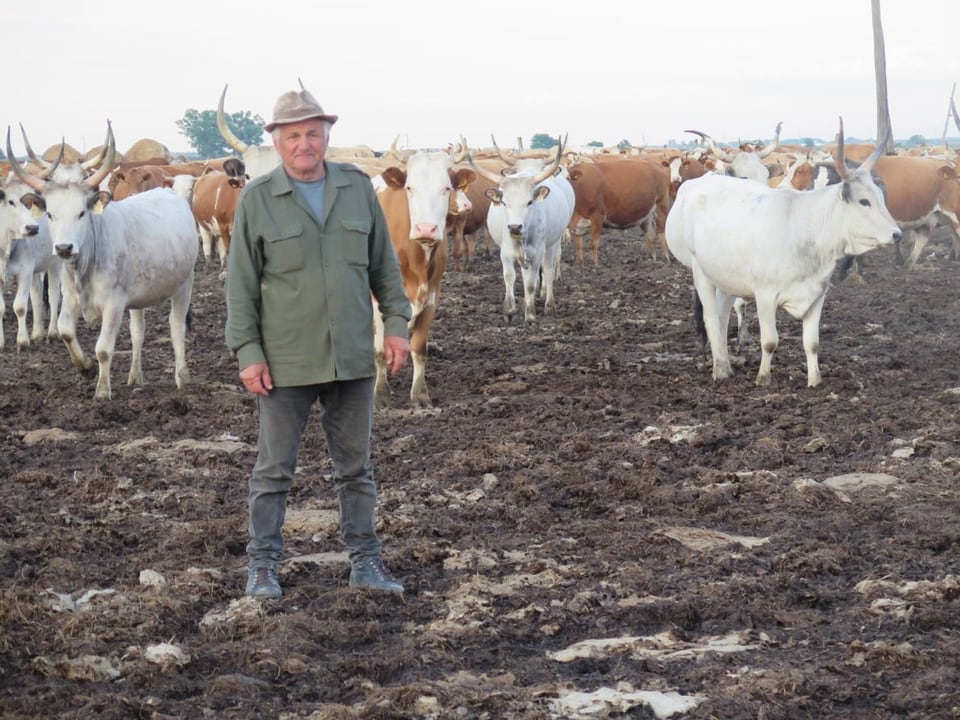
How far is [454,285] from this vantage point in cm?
1736

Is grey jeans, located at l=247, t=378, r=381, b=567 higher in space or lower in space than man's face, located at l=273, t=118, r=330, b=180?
lower

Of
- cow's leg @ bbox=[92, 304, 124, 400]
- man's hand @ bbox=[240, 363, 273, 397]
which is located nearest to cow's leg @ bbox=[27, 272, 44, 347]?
cow's leg @ bbox=[92, 304, 124, 400]

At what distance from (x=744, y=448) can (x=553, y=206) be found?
7.76 meters

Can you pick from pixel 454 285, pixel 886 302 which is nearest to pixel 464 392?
pixel 886 302

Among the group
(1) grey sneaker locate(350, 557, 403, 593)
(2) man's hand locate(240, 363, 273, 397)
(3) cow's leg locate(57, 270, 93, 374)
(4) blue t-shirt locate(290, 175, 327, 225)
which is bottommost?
(1) grey sneaker locate(350, 557, 403, 593)

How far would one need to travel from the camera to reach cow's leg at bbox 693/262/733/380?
392 inches

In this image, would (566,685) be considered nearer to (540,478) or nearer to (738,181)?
(540,478)

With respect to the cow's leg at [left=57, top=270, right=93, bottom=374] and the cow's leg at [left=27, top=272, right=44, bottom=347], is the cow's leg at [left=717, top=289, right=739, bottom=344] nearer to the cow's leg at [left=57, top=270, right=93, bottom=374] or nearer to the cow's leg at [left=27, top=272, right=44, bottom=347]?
the cow's leg at [left=57, top=270, right=93, bottom=374]

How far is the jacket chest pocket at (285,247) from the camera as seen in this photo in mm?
4969

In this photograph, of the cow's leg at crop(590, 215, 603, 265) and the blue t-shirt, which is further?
the cow's leg at crop(590, 215, 603, 265)

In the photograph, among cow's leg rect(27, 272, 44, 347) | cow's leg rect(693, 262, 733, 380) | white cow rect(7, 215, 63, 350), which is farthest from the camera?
cow's leg rect(27, 272, 44, 347)

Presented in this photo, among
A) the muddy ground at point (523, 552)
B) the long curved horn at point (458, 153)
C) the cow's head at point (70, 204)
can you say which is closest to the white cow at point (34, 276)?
the muddy ground at point (523, 552)

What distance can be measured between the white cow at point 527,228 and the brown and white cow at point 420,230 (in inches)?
154

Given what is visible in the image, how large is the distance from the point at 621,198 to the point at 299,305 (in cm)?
1546
